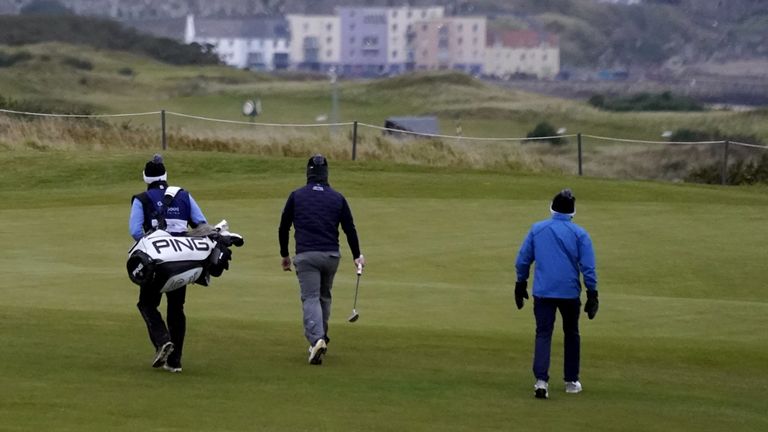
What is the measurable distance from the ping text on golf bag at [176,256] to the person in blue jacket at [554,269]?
8.11ft

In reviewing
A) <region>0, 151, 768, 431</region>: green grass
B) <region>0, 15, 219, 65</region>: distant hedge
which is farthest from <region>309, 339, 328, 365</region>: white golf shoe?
<region>0, 15, 219, 65</region>: distant hedge

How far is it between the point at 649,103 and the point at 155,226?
85.8 meters

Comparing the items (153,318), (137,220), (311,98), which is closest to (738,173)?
(153,318)

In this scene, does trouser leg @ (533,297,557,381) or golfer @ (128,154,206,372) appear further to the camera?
golfer @ (128,154,206,372)

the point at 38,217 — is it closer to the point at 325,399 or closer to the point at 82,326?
the point at 82,326

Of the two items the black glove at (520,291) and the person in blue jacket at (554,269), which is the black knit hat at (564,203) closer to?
the person in blue jacket at (554,269)

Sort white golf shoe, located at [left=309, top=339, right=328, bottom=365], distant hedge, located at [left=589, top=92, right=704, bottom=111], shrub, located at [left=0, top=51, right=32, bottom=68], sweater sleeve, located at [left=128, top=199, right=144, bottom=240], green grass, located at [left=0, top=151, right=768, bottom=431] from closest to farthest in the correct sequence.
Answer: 1. green grass, located at [left=0, top=151, right=768, bottom=431]
2. sweater sleeve, located at [left=128, top=199, right=144, bottom=240]
3. white golf shoe, located at [left=309, top=339, right=328, bottom=365]
4. shrub, located at [left=0, top=51, right=32, bottom=68]
5. distant hedge, located at [left=589, top=92, right=704, bottom=111]

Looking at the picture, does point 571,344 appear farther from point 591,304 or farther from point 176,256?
point 176,256

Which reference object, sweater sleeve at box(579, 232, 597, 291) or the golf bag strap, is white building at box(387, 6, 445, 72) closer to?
the golf bag strap

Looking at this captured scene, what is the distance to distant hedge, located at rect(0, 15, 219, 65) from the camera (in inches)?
4158

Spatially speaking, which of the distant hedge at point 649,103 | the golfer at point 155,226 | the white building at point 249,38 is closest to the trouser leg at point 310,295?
the golfer at point 155,226

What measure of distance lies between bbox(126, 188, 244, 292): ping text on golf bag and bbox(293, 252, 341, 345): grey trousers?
91cm

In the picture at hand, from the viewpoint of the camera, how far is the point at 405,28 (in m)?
138

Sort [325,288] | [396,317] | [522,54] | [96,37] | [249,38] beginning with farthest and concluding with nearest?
[249,38] < [522,54] < [96,37] < [396,317] < [325,288]
